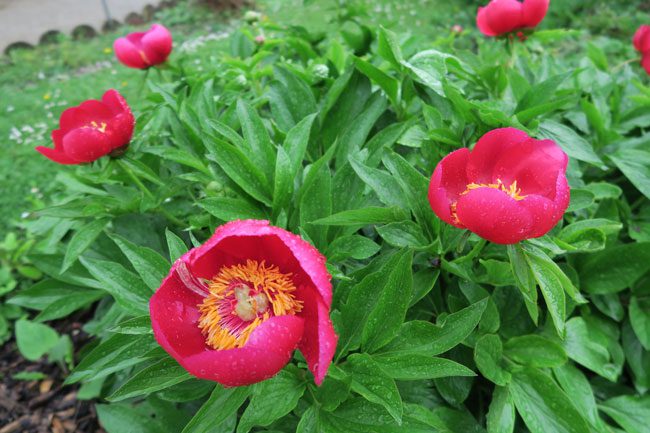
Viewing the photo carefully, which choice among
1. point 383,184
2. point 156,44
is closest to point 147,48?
point 156,44

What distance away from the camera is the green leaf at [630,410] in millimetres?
1150

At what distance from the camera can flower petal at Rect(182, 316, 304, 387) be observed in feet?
2.19

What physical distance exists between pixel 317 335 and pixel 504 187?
1.29 feet

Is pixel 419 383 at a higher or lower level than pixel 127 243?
lower

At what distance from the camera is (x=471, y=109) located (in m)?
1.13

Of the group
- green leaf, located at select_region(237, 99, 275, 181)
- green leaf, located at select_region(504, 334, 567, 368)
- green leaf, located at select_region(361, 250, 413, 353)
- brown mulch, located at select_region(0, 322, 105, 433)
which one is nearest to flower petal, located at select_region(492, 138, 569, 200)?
green leaf, located at select_region(361, 250, 413, 353)

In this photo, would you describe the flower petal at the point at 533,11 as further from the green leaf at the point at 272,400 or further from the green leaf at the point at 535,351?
the green leaf at the point at 272,400

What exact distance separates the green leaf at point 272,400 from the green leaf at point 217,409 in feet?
0.06

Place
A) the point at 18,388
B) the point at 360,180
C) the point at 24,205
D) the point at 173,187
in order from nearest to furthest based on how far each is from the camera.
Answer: the point at 360,180
the point at 173,187
the point at 18,388
the point at 24,205

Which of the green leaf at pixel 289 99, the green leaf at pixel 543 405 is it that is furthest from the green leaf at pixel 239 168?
the green leaf at pixel 543 405

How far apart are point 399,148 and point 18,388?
5.26ft

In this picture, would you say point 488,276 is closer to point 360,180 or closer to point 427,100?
point 360,180

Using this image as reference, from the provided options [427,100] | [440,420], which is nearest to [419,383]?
[440,420]

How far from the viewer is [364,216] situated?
92 centimetres
